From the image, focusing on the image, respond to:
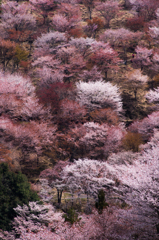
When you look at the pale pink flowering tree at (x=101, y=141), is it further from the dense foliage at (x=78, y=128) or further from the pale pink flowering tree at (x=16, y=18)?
the pale pink flowering tree at (x=16, y=18)

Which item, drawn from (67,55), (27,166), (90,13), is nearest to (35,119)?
(27,166)

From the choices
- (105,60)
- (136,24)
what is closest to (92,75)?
(105,60)

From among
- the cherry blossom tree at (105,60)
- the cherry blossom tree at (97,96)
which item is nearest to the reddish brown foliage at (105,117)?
the cherry blossom tree at (97,96)

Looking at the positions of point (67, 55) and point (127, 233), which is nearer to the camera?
point (127, 233)

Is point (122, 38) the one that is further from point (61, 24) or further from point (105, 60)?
point (61, 24)

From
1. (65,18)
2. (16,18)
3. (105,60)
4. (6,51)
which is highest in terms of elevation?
(65,18)

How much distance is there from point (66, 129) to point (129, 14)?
3995cm

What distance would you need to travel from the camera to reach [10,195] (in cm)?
1666

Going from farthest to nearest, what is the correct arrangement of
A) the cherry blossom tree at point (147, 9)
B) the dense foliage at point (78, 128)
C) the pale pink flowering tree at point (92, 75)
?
the cherry blossom tree at point (147, 9) < the pale pink flowering tree at point (92, 75) < the dense foliage at point (78, 128)

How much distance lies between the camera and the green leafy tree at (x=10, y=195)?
1570 cm

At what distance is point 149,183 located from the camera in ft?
36.2

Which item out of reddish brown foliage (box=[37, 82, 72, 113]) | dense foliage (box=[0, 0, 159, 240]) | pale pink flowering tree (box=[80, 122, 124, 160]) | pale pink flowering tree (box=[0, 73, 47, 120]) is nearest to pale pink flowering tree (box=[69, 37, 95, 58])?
dense foliage (box=[0, 0, 159, 240])

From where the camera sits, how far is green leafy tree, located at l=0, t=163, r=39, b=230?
618 inches

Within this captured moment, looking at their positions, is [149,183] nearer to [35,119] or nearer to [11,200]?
[11,200]
